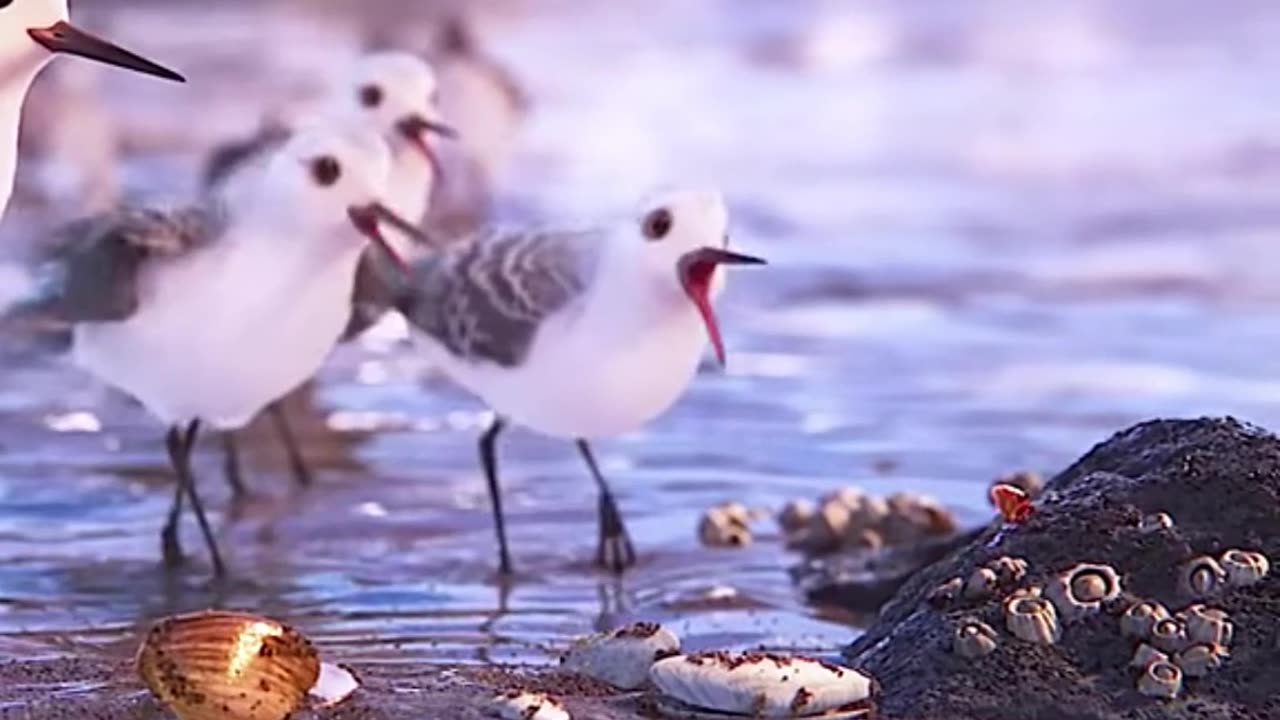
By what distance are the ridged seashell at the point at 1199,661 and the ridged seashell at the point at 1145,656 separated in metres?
0.02

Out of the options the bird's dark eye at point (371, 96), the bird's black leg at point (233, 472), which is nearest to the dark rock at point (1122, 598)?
the bird's black leg at point (233, 472)

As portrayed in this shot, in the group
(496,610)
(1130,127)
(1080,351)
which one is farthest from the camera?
(1130,127)

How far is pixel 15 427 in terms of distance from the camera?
8203 millimetres

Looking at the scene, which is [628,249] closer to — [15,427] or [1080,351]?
[15,427]

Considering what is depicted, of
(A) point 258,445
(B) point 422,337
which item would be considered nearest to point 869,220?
(A) point 258,445

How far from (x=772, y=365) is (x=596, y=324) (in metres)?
2.95

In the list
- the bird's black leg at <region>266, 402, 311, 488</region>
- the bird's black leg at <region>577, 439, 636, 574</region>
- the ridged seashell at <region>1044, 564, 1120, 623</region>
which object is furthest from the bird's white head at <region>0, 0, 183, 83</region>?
the bird's black leg at <region>266, 402, 311, 488</region>

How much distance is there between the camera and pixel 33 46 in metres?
5.34

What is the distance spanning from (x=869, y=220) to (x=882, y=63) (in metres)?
7.66

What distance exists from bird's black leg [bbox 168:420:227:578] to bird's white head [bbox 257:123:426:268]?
59cm

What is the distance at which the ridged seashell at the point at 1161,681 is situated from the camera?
4320 millimetres

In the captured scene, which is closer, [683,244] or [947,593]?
[947,593]

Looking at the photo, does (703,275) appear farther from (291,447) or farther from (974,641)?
(974,641)

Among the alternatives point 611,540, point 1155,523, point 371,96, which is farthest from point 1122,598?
point 371,96
